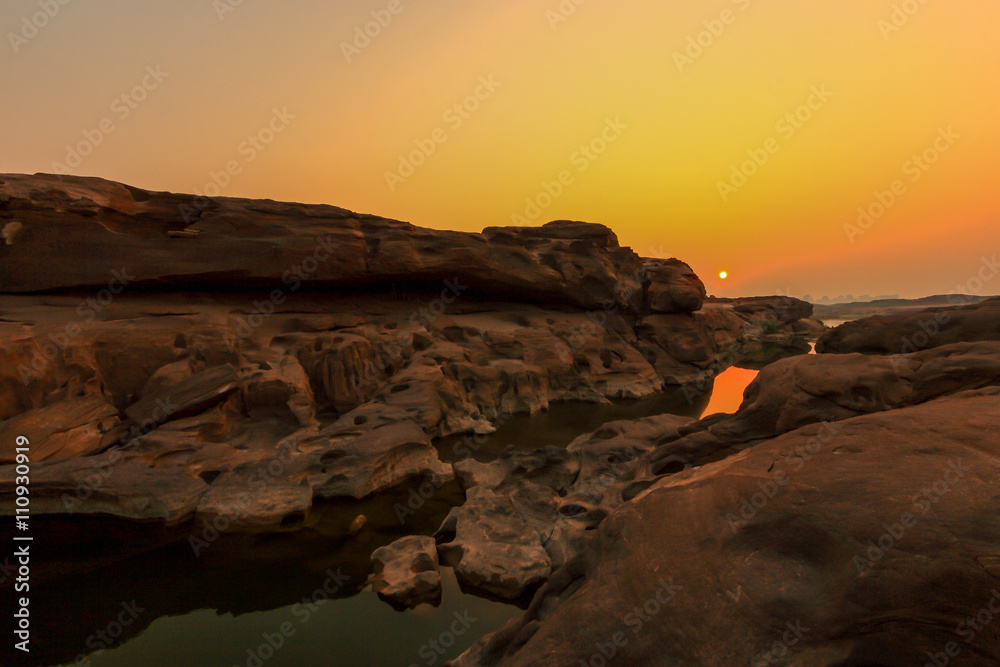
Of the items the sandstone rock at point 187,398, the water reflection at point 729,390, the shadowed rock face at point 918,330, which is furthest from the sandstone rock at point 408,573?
the water reflection at point 729,390

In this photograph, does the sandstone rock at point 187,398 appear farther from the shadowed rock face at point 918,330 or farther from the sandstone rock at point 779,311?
the sandstone rock at point 779,311

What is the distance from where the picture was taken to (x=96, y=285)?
537 inches

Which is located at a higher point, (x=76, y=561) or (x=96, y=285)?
(x=96, y=285)

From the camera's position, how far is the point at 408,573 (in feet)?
19.4

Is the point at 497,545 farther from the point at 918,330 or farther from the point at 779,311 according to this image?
the point at 779,311

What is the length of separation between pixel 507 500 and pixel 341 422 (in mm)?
5017

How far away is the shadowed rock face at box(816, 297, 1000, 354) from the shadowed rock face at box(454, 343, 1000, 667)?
2.63 meters

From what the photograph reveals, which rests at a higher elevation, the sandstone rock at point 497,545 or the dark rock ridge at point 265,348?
the dark rock ridge at point 265,348

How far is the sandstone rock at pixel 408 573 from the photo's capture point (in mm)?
5617

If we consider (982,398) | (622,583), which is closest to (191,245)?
(622,583)

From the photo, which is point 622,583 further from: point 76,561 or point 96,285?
point 96,285

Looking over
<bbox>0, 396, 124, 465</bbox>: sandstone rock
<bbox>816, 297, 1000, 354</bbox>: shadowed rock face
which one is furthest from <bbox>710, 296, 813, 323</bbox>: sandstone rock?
<bbox>0, 396, 124, 465</bbox>: sandstone rock

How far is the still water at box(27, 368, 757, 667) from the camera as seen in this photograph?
189 inches

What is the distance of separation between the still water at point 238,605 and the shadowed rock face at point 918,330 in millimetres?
7964
